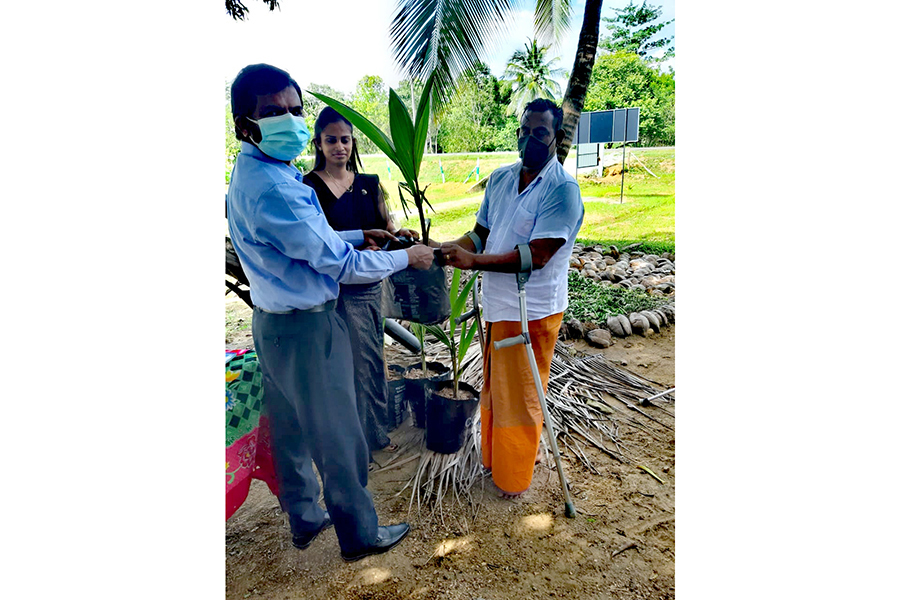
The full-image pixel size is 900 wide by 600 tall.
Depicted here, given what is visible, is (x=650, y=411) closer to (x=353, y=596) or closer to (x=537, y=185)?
(x=537, y=185)

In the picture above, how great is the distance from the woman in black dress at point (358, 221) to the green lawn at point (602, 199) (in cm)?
8

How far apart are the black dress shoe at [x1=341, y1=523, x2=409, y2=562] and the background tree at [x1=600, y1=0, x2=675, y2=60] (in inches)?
84.2

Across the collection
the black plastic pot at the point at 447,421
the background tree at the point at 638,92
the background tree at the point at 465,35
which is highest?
the background tree at the point at 465,35

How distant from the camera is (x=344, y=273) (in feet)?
5.43

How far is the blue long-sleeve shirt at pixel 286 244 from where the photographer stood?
158 cm

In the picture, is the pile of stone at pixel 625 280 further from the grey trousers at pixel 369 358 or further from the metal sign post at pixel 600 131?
the grey trousers at pixel 369 358

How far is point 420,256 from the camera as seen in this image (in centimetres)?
181

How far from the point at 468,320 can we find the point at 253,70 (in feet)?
4.19

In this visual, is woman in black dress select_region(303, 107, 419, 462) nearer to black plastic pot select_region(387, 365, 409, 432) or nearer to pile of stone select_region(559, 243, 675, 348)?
black plastic pot select_region(387, 365, 409, 432)

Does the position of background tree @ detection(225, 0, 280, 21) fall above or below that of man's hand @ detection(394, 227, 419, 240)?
above

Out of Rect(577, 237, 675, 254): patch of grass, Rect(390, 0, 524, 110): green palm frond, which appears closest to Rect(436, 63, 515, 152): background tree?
Rect(390, 0, 524, 110): green palm frond

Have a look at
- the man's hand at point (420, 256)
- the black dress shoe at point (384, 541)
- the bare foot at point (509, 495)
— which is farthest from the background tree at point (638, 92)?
the black dress shoe at point (384, 541)

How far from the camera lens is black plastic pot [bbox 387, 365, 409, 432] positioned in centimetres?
224

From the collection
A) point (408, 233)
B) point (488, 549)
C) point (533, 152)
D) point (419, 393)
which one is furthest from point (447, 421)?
point (533, 152)
